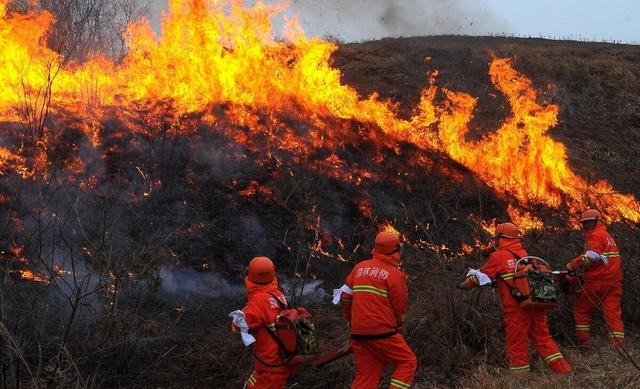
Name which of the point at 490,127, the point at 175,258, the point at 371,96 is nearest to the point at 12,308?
the point at 175,258

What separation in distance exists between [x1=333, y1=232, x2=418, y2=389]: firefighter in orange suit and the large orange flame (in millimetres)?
6854

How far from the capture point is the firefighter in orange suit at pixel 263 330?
5113mm

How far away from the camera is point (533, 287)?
6129 mm

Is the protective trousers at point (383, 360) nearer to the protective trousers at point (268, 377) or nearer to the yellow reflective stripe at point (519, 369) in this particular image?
the protective trousers at point (268, 377)

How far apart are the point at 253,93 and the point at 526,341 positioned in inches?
358

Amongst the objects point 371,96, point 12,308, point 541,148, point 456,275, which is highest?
point 371,96

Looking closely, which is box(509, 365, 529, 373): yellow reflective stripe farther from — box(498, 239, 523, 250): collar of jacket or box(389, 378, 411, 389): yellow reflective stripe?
box(389, 378, 411, 389): yellow reflective stripe

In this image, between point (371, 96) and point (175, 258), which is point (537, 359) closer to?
point (175, 258)

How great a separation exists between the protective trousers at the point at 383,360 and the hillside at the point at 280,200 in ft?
3.01

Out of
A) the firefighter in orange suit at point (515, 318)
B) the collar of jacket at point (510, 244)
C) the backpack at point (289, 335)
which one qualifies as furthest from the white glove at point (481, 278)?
the backpack at point (289, 335)

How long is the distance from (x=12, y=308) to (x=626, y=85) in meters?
19.8

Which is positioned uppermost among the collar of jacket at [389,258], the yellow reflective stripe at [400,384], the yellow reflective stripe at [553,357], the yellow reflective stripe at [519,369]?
the collar of jacket at [389,258]

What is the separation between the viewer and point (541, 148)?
13.7m

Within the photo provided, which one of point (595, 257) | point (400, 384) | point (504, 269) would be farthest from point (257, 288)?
point (595, 257)
